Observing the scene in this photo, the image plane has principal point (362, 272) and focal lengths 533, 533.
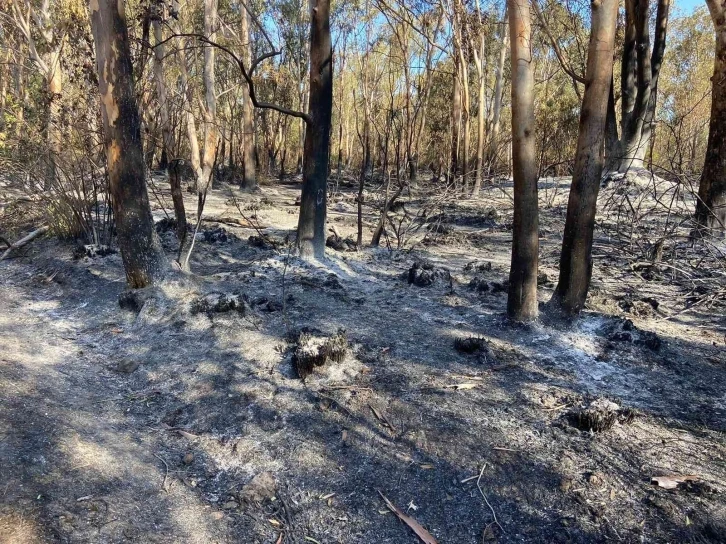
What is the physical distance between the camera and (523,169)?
177 inches

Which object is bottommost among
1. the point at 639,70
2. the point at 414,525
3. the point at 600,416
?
the point at 414,525

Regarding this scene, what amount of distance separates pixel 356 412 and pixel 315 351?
28.4 inches

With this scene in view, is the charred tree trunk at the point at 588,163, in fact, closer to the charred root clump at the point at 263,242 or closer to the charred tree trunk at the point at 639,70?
the charred root clump at the point at 263,242

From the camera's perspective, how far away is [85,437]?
11.1 ft

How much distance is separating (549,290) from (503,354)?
183 cm

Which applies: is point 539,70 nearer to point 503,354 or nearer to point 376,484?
point 503,354

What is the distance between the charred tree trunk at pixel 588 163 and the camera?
164 inches

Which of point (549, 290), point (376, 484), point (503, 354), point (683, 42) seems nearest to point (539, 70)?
point (683, 42)

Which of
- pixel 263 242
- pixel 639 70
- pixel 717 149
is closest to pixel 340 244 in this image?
pixel 263 242

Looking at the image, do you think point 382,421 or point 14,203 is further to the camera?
point 14,203

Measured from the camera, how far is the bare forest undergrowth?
2777mm

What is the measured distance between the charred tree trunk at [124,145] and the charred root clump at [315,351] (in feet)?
6.48

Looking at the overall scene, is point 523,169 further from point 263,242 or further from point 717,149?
point 263,242

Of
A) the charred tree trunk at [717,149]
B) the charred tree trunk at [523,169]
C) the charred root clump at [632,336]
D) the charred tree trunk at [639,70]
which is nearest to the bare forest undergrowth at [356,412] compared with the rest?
the charred root clump at [632,336]
